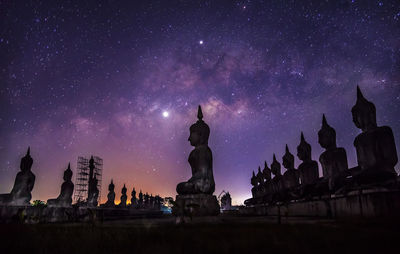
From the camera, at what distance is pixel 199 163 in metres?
9.87

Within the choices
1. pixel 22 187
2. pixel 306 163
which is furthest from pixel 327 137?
pixel 22 187

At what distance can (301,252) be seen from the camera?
220cm

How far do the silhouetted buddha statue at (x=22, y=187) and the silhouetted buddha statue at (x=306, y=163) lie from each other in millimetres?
16014

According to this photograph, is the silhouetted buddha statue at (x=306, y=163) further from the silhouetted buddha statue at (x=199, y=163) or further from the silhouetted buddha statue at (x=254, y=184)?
the silhouetted buddha statue at (x=254, y=184)

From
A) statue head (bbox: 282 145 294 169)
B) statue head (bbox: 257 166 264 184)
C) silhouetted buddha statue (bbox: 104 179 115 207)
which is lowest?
silhouetted buddha statue (bbox: 104 179 115 207)

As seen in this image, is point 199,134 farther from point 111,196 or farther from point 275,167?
point 111,196

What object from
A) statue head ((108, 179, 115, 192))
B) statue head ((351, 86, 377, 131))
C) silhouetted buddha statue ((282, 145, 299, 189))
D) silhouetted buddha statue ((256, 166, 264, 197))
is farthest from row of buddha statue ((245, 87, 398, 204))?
statue head ((108, 179, 115, 192))

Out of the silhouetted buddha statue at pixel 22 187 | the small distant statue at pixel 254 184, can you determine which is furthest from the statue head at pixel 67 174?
the small distant statue at pixel 254 184

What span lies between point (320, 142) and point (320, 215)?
11.3 ft

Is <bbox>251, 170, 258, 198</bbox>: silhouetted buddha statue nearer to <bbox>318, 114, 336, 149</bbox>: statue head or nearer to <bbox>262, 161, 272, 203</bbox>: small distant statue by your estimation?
<bbox>262, 161, 272, 203</bbox>: small distant statue

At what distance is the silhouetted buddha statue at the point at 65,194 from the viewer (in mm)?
16859

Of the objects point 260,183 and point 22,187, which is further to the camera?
point 260,183

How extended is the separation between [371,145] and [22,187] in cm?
1730

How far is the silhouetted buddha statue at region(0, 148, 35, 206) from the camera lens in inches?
524
